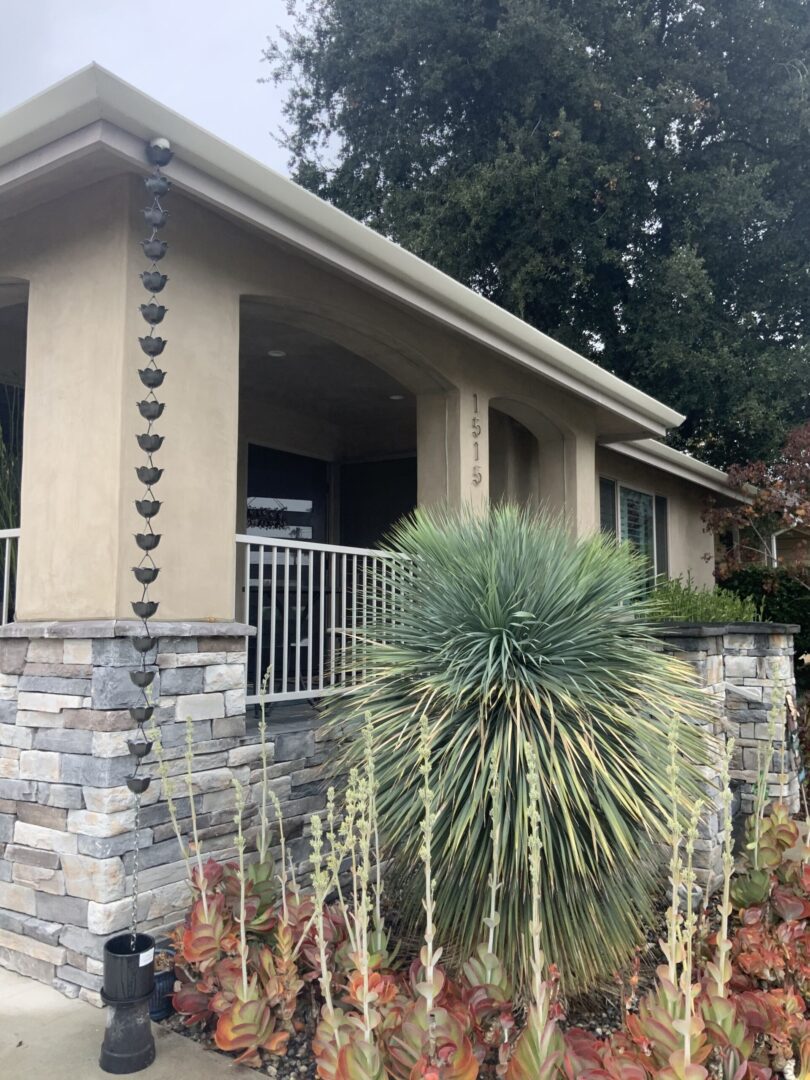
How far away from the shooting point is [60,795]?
373 centimetres

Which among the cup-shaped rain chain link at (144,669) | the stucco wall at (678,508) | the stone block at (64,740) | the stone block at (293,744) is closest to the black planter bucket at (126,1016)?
the cup-shaped rain chain link at (144,669)

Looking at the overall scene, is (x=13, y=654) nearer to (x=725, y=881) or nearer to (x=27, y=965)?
(x=27, y=965)

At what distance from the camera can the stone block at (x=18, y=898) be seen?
3.80 m

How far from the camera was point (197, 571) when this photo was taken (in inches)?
167

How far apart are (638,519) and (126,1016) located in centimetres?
885

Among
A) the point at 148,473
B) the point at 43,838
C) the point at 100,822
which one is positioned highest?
the point at 148,473

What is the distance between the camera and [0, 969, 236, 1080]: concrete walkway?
9.86 ft

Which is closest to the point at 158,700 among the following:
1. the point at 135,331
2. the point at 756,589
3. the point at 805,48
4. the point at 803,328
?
the point at 135,331

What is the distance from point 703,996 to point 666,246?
14.1m

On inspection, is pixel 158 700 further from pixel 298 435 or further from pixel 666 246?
pixel 666 246

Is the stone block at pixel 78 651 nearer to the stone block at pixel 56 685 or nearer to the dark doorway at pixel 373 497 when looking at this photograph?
the stone block at pixel 56 685

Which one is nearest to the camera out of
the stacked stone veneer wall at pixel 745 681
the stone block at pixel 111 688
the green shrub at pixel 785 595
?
the stone block at pixel 111 688

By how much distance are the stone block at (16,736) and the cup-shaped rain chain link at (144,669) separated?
58cm

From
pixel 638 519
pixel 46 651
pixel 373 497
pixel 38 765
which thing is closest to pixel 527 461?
pixel 373 497
